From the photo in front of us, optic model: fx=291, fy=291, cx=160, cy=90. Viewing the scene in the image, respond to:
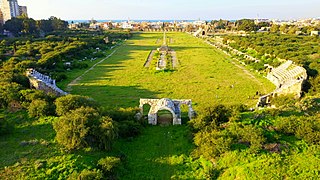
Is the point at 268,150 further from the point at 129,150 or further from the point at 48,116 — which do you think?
the point at 48,116

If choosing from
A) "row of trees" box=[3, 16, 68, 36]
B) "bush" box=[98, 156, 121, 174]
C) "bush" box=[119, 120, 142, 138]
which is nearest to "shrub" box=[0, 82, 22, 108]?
"bush" box=[119, 120, 142, 138]

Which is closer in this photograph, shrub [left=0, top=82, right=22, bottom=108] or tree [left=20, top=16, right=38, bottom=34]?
shrub [left=0, top=82, right=22, bottom=108]

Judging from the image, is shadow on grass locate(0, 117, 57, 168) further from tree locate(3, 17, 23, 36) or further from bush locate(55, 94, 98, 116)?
tree locate(3, 17, 23, 36)

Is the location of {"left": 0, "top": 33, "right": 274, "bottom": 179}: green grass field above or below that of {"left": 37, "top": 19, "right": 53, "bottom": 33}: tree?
below

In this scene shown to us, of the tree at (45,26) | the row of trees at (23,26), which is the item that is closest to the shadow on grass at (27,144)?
the row of trees at (23,26)

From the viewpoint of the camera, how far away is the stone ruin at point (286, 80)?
112 feet

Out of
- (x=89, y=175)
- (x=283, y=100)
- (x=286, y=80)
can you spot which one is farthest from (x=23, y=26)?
(x=89, y=175)

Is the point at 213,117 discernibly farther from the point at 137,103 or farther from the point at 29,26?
the point at 29,26

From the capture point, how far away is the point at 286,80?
4038 cm

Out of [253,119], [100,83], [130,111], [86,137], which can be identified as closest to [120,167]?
[86,137]

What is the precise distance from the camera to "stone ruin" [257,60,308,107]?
34219 millimetres

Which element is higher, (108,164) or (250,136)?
(250,136)

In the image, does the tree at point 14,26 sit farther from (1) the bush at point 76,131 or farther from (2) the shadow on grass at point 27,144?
(1) the bush at point 76,131

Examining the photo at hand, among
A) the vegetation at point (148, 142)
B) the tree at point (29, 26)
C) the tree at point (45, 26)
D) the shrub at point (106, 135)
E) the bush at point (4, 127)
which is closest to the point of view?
the vegetation at point (148, 142)
